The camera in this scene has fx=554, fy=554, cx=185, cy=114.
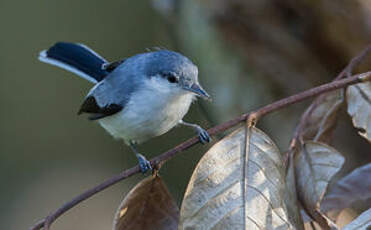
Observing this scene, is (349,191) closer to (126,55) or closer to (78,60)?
(78,60)

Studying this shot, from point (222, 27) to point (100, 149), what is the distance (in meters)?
3.68

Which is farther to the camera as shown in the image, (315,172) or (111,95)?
(111,95)

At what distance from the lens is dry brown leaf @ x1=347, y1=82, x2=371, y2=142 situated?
145cm

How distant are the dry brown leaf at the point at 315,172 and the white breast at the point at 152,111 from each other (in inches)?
28.5

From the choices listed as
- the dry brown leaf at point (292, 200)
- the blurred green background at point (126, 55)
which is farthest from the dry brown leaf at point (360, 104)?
the blurred green background at point (126, 55)

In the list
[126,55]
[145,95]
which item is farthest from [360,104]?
[126,55]

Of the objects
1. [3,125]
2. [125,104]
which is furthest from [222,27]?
[3,125]

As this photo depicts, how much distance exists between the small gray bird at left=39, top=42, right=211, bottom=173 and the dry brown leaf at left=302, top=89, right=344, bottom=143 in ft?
1.49

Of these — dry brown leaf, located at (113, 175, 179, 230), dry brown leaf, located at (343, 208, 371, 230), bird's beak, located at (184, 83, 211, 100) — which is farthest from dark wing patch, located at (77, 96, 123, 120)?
dry brown leaf, located at (343, 208, 371, 230)

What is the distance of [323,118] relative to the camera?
1.67 m

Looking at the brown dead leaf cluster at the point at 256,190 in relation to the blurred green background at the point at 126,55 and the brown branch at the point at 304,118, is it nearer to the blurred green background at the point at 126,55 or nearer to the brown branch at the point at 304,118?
the brown branch at the point at 304,118

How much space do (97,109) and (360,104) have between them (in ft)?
3.98

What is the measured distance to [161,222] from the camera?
1.49 meters

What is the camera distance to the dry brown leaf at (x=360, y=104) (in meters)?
1.45
